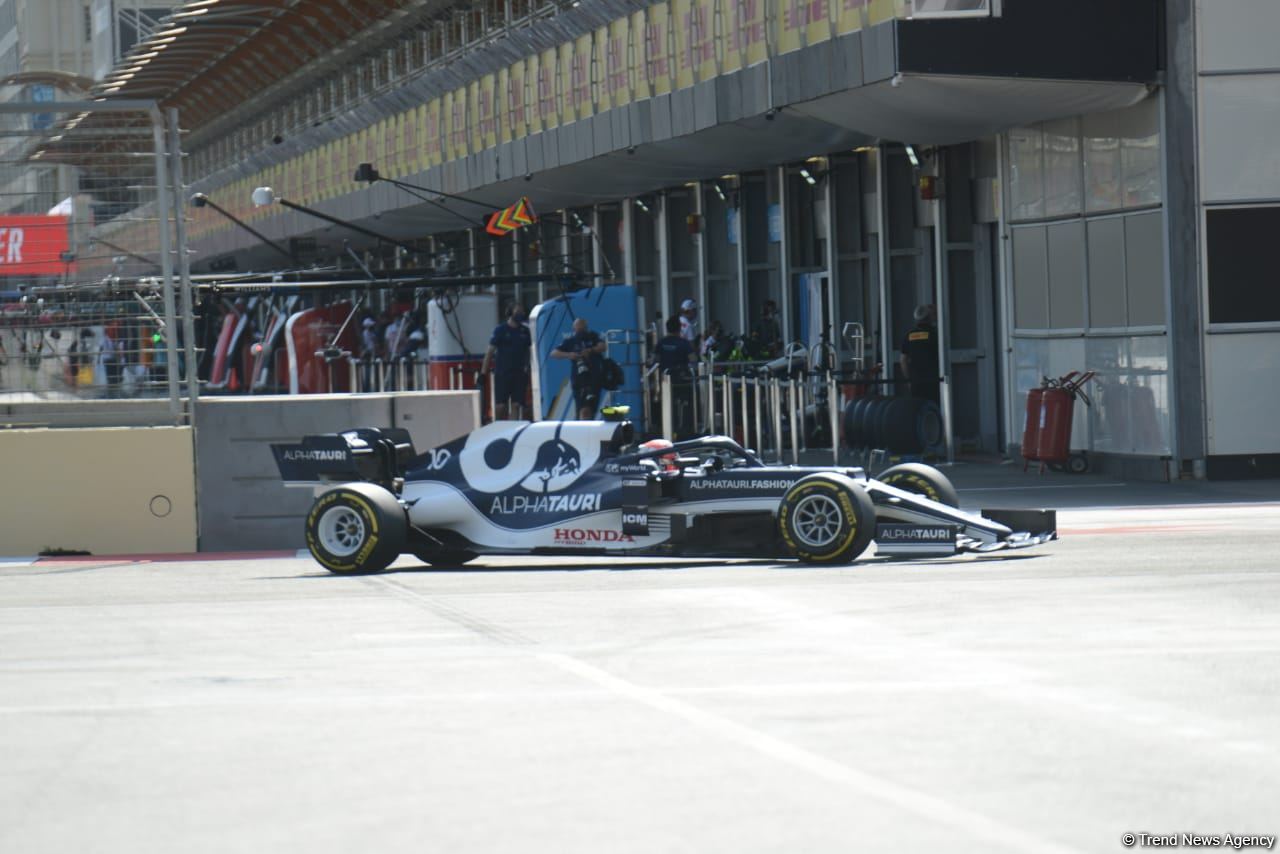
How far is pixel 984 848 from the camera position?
17.2ft

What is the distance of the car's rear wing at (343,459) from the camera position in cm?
1438

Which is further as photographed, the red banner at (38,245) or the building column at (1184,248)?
the building column at (1184,248)

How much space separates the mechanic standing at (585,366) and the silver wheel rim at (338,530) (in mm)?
12391

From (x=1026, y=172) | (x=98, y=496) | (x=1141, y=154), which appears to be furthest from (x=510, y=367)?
(x=98, y=496)

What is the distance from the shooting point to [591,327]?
28.5m

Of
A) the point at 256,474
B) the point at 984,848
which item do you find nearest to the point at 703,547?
the point at 256,474

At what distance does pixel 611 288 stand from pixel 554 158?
182 inches

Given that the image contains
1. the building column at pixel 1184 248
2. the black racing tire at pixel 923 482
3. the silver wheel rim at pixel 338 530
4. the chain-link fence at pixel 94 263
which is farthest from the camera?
the building column at pixel 1184 248

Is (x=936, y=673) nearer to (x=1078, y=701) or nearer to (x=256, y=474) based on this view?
(x=1078, y=701)

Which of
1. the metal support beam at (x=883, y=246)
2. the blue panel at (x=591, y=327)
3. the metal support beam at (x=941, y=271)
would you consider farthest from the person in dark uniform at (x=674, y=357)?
the metal support beam at (x=941, y=271)

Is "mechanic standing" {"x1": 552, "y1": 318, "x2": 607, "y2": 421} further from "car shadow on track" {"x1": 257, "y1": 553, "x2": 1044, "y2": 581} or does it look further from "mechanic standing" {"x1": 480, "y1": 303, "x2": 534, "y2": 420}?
"car shadow on track" {"x1": 257, "y1": 553, "x2": 1044, "y2": 581}

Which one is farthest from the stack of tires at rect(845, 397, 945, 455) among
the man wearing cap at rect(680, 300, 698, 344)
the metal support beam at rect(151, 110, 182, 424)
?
the metal support beam at rect(151, 110, 182, 424)

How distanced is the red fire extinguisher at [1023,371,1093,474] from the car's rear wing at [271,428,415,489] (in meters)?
9.18

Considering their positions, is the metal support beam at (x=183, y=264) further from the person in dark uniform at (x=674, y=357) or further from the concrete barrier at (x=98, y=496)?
the person in dark uniform at (x=674, y=357)
